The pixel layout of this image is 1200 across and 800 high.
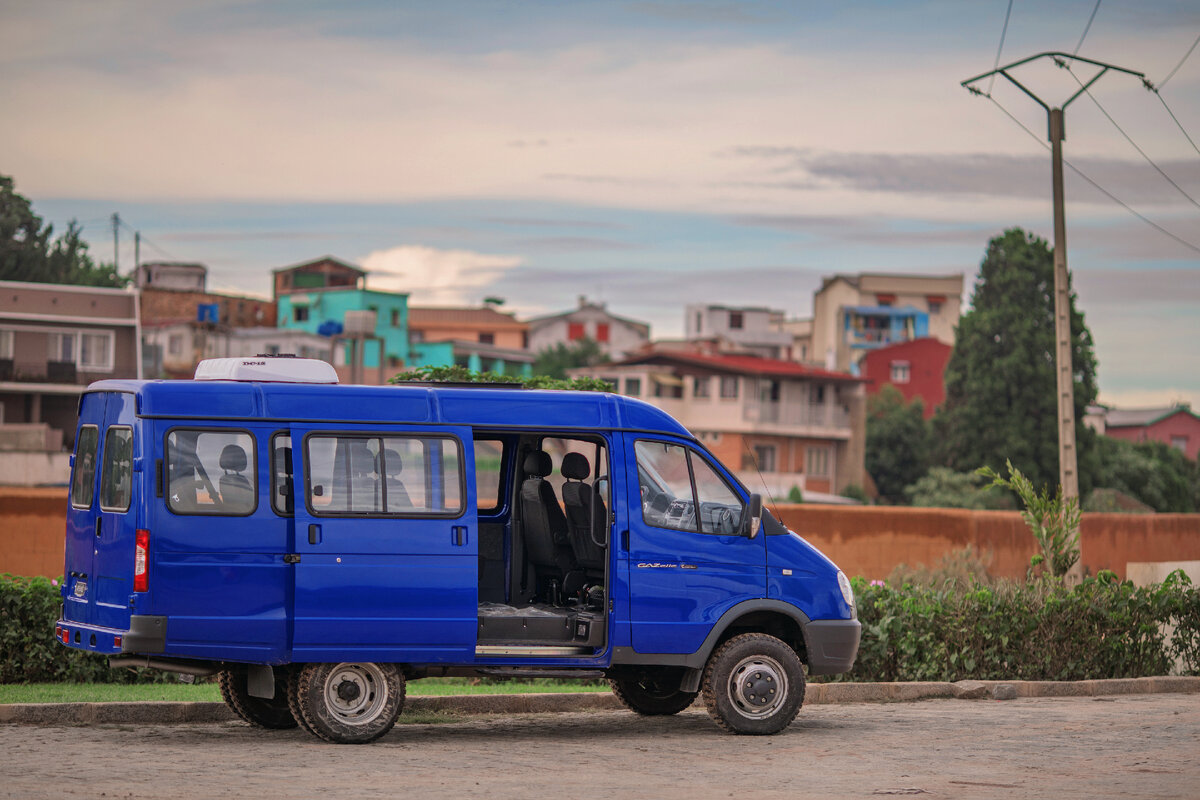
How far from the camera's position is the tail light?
1048cm

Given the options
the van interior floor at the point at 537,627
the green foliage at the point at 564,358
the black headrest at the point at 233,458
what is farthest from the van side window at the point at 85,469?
the green foliage at the point at 564,358

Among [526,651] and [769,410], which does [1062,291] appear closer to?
[526,651]

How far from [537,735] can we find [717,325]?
323 ft

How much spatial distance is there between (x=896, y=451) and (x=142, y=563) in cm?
7419

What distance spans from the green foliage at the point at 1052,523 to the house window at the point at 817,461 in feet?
197

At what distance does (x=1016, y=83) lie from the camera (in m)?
26.6

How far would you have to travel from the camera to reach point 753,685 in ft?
39.5

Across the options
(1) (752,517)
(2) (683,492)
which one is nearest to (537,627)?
(2) (683,492)

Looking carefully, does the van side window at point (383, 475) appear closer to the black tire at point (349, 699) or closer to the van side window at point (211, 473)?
the van side window at point (211, 473)

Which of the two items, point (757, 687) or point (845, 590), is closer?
point (757, 687)

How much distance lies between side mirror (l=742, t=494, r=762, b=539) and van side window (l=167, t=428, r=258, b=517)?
11.9 feet

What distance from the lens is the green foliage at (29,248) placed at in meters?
74.8

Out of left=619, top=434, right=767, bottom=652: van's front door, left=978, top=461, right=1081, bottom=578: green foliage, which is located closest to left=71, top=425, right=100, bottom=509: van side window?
left=619, top=434, right=767, bottom=652: van's front door

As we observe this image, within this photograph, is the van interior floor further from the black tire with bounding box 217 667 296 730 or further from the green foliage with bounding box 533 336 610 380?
the green foliage with bounding box 533 336 610 380
